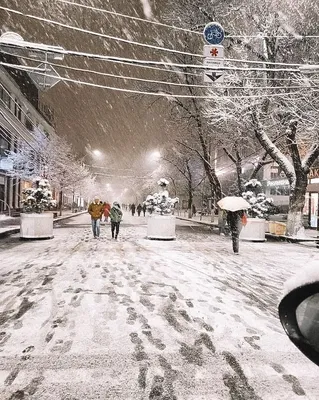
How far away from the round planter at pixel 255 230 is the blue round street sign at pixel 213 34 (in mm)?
9463

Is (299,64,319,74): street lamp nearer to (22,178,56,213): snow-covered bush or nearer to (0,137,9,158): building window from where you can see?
(22,178,56,213): snow-covered bush

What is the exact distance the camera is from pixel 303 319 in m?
1.56

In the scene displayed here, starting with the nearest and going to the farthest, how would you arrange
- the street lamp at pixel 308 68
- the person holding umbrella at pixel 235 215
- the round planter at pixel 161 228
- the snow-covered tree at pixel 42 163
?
1. the street lamp at pixel 308 68
2. the person holding umbrella at pixel 235 215
3. the round planter at pixel 161 228
4. the snow-covered tree at pixel 42 163

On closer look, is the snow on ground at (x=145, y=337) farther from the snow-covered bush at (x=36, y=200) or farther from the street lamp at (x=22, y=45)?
the snow-covered bush at (x=36, y=200)

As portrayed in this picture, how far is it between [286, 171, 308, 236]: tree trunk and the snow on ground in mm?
10594

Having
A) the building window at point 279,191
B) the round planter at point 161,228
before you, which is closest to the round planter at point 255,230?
the round planter at point 161,228

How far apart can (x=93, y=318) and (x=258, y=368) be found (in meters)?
2.40

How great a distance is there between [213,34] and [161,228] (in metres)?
8.98

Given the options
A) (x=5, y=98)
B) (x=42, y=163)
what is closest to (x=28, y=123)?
(x=42, y=163)

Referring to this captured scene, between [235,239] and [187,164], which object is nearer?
[235,239]

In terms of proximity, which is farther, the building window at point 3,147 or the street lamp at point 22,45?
the building window at point 3,147

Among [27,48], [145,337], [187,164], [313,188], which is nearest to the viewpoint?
[145,337]

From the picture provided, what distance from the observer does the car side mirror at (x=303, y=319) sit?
151 cm

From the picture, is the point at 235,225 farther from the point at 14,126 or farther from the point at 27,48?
the point at 14,126
